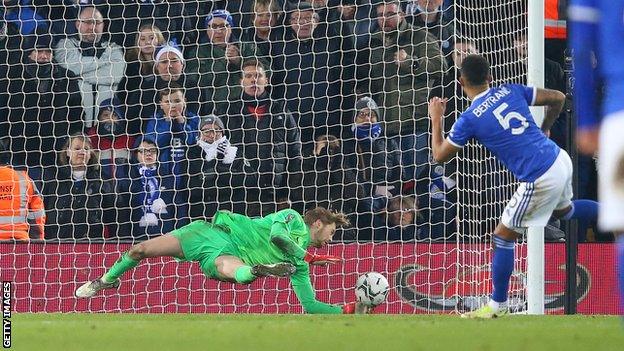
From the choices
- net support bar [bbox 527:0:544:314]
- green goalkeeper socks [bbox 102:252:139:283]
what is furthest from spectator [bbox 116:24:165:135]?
net support bar [bbox 527:0:544:314]

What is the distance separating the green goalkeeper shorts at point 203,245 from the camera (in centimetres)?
1030

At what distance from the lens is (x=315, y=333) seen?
738cm

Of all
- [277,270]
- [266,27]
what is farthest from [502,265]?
[266,27]

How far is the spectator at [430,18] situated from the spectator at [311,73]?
0.63 meters

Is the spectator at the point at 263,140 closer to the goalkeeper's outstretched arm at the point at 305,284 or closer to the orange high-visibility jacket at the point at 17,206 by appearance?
the goalkeeper's outstretched arm at the point at 305,284

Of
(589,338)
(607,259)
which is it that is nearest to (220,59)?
(607,259)

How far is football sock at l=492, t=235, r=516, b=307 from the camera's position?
8.88 meters

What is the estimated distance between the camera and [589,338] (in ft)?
23.6

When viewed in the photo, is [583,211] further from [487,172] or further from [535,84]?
[487,172]

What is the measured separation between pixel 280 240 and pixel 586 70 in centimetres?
574

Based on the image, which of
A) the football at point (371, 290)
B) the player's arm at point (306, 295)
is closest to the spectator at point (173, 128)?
the player's arm at point (306, 295)

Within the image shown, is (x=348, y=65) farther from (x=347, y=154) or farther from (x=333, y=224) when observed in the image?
(x=333, y=224)

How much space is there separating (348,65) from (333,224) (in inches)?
72.3

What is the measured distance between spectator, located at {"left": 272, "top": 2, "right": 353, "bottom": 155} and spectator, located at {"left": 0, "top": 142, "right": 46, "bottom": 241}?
226 centimetres
